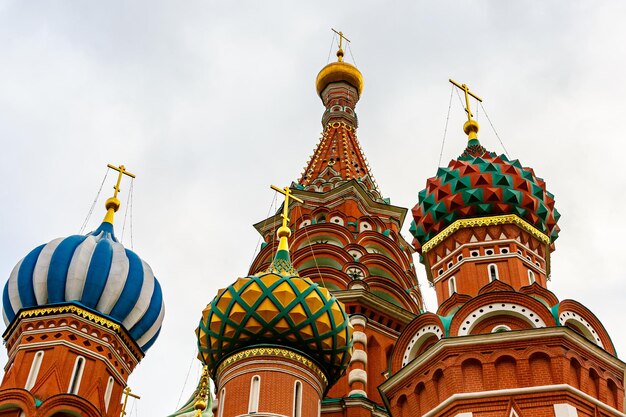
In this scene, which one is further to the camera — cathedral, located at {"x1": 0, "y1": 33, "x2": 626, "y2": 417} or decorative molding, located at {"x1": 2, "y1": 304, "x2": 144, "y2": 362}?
decorative molding, located at {"x1": 2, "y1": 304, "x2": 144, "y2": 362}

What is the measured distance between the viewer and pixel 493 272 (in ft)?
49.8

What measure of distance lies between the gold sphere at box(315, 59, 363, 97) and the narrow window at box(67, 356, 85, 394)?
13909 mm

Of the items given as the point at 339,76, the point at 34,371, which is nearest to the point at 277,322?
the point at 34,371

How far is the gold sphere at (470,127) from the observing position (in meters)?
18.3

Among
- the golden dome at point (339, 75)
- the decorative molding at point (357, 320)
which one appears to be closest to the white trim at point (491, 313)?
the decorative molding at point (357, 320)

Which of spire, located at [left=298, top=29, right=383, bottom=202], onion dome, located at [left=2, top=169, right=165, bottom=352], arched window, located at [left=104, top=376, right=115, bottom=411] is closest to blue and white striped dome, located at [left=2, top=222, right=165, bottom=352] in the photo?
onion dome, located at [left=2, top=169, right=165, bottom=352]

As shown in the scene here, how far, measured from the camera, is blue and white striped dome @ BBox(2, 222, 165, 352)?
657 inches

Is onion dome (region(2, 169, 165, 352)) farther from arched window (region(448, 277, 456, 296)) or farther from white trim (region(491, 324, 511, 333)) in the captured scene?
white trim (region(491, 324, 511, 333))

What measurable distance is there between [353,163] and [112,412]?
402 inches

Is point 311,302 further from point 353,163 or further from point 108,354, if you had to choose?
point 353,163

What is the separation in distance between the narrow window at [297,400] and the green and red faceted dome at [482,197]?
158 inches

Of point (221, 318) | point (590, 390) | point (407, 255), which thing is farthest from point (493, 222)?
point (407, 255)

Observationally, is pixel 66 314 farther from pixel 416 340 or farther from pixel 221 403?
pixel 416 340

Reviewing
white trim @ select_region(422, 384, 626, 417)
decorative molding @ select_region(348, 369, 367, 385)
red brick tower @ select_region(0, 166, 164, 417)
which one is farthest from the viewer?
decorative molding @ select_region(348, 369, 367, 385)
